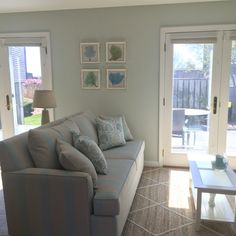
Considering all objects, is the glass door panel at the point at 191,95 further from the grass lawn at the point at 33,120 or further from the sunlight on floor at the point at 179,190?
the grass lawn at the point at 33,120

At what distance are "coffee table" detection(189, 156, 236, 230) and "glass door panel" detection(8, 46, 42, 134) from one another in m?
2.89

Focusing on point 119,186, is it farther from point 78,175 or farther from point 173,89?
point 173,89

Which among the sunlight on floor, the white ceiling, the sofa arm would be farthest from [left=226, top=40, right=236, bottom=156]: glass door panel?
the sofa arm

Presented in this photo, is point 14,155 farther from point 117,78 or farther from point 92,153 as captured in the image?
point 117,78

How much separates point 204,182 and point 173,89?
1833 millimetres

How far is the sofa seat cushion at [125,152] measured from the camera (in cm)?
306

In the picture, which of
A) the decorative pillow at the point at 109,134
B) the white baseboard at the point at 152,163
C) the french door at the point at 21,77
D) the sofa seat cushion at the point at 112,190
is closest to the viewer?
the sofa seat cushion at the point at 112,190

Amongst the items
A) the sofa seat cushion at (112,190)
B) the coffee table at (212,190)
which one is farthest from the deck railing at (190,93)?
the sofa seat cushion at (112,190)

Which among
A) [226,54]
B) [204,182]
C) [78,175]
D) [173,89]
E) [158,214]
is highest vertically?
[226,54]

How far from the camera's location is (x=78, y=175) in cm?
206

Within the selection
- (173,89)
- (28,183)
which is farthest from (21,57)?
(28,183)

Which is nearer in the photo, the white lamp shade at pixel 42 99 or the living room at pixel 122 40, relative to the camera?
the white lamp shade at pixel 42 99

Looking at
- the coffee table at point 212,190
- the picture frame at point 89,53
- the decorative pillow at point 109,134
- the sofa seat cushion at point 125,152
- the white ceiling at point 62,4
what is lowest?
the coffee table at point 212,190

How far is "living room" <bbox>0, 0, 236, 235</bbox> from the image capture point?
12.4ft
